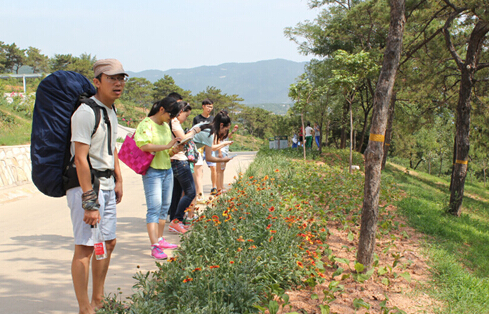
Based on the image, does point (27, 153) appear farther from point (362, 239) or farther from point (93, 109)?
point (362, 239)

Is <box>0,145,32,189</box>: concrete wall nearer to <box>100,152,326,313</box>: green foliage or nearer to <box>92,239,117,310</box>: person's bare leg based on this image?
<box>100,152,326,313</box>: green foliage

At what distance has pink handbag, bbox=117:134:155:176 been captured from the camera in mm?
4531

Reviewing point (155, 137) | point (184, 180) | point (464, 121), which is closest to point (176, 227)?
point (184, 180)

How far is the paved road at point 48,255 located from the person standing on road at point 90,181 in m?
0.61

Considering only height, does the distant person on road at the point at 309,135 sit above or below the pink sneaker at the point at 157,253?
above

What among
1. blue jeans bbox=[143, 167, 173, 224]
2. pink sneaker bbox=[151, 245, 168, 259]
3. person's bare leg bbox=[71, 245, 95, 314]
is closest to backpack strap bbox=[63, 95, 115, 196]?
person's bare leg bbox=[71, 245, 95, 314]

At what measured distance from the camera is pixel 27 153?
33.4ft

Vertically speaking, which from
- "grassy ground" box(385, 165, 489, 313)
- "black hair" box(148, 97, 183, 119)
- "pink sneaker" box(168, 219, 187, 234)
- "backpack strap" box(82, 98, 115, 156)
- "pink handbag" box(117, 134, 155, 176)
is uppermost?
"black hair" box(148, 97, 183, 119)

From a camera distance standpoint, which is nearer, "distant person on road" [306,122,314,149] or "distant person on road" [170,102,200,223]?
"distant person on road" [170,102,200,223]

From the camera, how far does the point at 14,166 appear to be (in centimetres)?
954

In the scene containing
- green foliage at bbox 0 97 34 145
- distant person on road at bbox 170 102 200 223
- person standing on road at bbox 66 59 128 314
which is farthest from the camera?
green foliage at bbox 0 97 34 145

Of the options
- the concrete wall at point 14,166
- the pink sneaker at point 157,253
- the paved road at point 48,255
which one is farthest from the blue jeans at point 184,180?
the concrete wall at point 14,166

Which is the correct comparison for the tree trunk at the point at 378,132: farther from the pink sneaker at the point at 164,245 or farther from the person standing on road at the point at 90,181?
the person standing on road at the point at 90,181

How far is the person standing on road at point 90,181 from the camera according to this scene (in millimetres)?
2760
